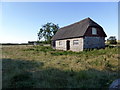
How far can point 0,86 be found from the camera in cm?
465

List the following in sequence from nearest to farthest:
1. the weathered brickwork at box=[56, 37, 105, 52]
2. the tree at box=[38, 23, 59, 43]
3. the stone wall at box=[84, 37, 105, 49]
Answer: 1. the weathered brickwork at box=[56, 37, 105, 52]
2. the stone wall at box=[84, 37, 105, 49]
3. the tree at box=[38, 23, 59, 43]

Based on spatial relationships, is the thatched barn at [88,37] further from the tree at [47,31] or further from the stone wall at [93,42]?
the tree at [47,31]

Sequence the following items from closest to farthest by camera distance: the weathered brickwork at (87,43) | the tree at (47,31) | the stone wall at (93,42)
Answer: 1. the weathered brickwork at (87,43)
2. the stone wall at (93,42)
3. the tree at (47,31)

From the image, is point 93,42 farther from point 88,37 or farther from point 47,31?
point 47,31

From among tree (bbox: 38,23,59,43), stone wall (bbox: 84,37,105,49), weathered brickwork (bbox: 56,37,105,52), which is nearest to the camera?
weathered brickwork (bbox: 56,37,105,52)

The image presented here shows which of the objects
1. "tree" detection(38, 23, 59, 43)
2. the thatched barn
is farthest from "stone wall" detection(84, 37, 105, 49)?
"tree" detection(38, 23, 59, 43)

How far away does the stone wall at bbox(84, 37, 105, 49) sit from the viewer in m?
18.7

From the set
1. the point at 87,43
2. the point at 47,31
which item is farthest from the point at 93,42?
the point at 47,31

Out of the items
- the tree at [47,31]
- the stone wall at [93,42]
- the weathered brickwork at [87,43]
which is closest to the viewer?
the weathered brickwork at [87,43]

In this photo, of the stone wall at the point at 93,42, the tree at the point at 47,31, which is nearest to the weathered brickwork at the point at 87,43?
the stone wall at the point at 93,42

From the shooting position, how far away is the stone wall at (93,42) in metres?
18.7

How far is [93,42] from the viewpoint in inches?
764

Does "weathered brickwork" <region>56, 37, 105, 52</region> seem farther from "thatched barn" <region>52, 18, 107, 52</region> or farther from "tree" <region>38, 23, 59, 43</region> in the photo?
"tree" <region>38, 23, 59, 43</region>

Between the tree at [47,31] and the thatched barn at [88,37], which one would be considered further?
the tree at [47,31]
